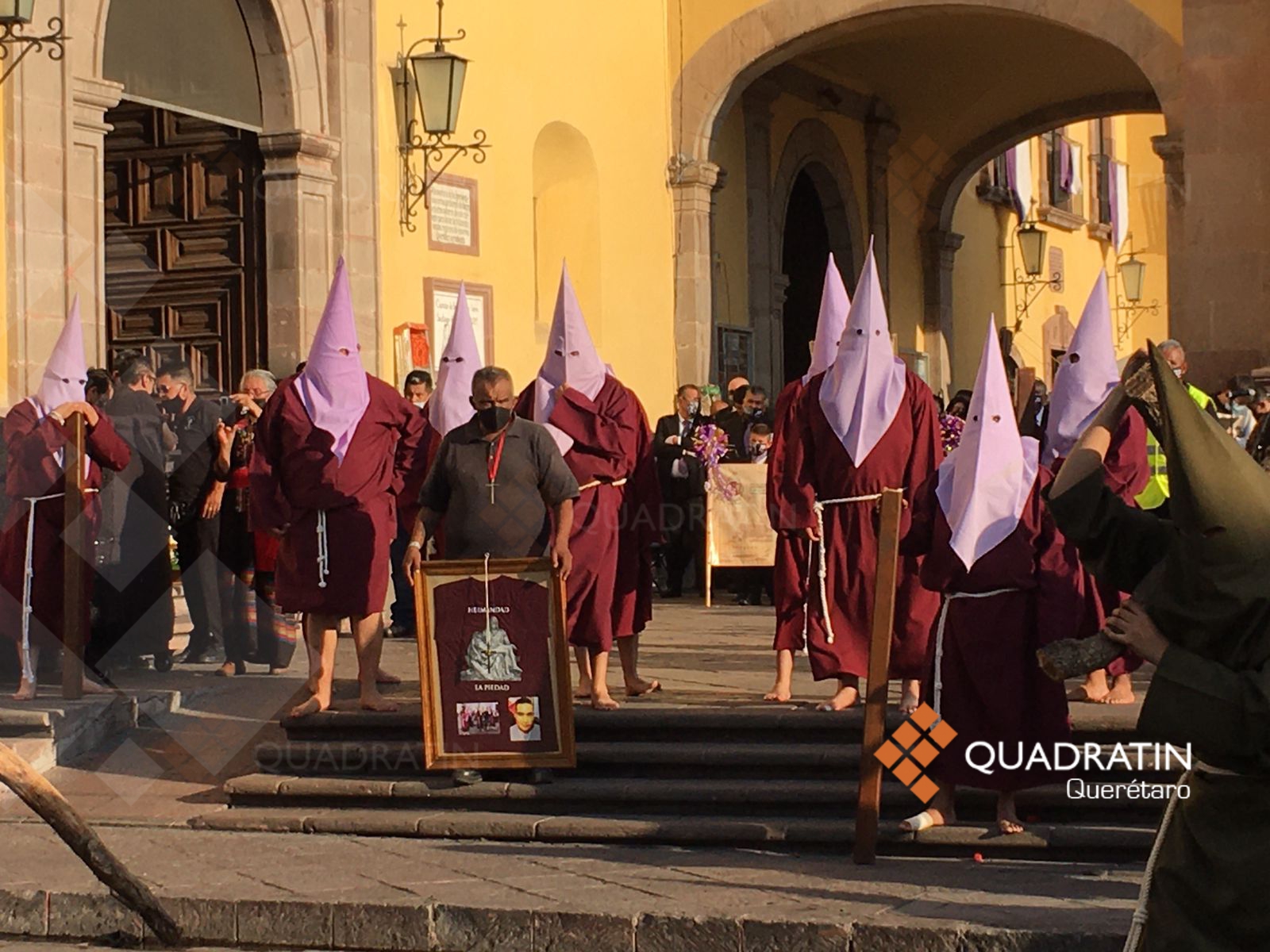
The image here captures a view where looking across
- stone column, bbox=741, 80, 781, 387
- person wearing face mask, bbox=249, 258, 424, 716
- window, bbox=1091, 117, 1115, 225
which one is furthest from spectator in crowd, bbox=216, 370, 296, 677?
window, bbox=1091, 117, 1115, 225

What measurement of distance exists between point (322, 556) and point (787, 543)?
6.99 ft

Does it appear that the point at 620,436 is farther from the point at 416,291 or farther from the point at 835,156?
the point at 835,156

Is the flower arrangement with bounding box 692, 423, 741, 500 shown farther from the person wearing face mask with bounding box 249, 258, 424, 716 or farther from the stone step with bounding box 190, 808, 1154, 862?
the stone step with bounding box 190, 808, 1154, 862

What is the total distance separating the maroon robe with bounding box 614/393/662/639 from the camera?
36.9ft

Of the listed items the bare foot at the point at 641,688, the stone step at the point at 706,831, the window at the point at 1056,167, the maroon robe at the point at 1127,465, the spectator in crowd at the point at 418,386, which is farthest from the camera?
the window at the point at 1056,167

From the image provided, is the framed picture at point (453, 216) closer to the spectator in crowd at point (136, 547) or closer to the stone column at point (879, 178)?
the spectator in crowd at point (136, 547)

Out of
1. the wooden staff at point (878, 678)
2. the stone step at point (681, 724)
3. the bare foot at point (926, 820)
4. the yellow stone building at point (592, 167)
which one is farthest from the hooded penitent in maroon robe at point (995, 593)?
the yellow stone building at point (592, 167)

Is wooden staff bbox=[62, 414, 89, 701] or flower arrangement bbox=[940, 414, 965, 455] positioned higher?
flower arrangement bbox=[940, 414, 965, 455]

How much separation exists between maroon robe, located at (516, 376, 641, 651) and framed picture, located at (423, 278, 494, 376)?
23.3 feet

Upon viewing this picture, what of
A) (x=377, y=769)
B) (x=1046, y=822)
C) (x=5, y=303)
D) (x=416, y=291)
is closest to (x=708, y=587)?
(x=416, y=291)

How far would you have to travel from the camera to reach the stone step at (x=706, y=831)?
8.73 meters

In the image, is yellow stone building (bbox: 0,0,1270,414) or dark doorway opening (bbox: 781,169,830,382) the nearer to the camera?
yellow stone building (bbox: 0,0,1270,414)

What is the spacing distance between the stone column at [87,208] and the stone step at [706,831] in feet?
17.0

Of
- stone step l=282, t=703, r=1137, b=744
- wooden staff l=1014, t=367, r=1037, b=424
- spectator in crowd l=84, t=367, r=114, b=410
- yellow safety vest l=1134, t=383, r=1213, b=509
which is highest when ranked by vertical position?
spectator in crowd l=84, t=367, r=114, b=410
